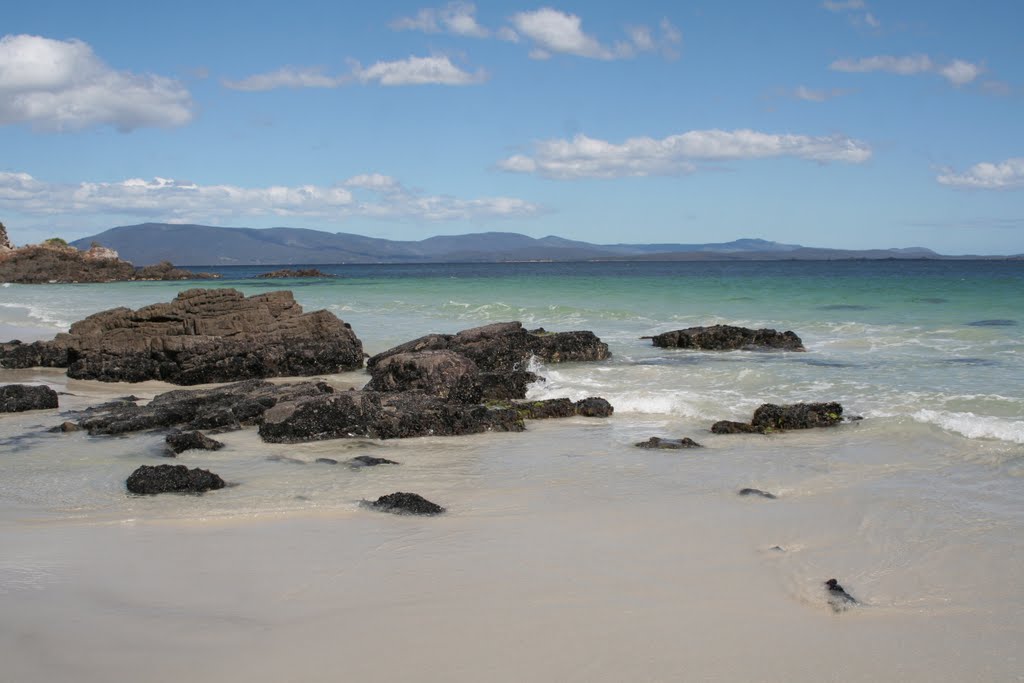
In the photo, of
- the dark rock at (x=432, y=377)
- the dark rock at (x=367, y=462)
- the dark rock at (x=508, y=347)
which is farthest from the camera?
the dark rock at (x=508, y=347)

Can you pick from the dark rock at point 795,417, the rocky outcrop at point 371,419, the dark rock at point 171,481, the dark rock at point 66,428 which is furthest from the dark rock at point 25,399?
the dark rock at point 795,417

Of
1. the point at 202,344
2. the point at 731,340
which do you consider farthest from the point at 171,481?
the point at 731,340

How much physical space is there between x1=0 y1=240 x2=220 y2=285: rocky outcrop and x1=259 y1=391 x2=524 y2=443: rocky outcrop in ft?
210

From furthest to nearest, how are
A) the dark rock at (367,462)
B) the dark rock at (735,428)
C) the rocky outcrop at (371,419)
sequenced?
the dark rock at (735,428) < the rocky outcrop at (371,419) < the dark rock at (367,462)

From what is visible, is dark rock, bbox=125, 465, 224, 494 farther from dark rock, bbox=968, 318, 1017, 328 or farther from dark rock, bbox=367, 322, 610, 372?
dark rock, bbox=968, 318, 1017, 328

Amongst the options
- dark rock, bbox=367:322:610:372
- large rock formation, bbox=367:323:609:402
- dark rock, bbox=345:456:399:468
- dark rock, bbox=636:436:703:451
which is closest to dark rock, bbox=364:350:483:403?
large rock formation, bbox=367:323:609:402

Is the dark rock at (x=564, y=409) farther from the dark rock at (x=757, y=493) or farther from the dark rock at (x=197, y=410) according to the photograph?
the dark rock at (x=757, y=493)

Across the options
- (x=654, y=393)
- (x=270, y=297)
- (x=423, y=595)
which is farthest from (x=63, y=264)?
(x=423, y=595)

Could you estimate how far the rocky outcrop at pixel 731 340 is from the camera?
55.9 feet

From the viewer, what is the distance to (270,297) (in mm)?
16312

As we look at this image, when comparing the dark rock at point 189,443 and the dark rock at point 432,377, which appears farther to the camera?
the dark rock at point 432,377

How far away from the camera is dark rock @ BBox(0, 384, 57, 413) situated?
34.8 feet

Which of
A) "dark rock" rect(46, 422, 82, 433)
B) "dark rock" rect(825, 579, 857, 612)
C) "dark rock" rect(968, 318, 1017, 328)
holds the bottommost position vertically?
"dark rock" rect(46, 422, 82, 433)

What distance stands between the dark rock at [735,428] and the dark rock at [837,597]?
4357 millimetres
